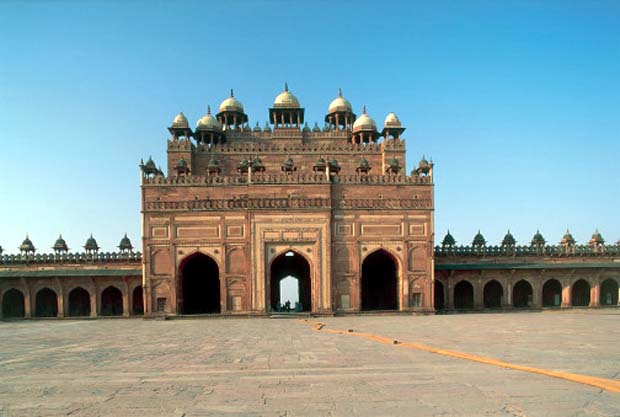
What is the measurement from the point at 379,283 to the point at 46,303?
985 inches

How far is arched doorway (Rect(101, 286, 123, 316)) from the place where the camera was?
34250 mm

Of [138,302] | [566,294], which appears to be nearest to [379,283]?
[566,294]

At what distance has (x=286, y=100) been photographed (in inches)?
1480

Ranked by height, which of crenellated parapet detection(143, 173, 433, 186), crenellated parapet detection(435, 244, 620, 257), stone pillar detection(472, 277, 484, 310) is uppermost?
crenellated parapet detection(143, 173, 433, 186)

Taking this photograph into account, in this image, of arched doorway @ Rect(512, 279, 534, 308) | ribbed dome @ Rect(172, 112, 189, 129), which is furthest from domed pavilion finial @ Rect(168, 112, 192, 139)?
arched doorway @ Rect(512, 279, 534, 308)

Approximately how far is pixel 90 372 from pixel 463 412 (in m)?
7.24

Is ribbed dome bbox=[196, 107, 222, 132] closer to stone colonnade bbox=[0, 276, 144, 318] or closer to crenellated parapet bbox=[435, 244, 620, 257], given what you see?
stone colonnade bbox=[0, 276, 144, 318]

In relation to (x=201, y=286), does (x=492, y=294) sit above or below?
below

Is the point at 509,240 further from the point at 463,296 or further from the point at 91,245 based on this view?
the point at 91,245

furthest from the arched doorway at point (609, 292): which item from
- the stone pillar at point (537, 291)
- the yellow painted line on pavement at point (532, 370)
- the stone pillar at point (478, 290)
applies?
the yellow painted line on pavement at point (532, 370)

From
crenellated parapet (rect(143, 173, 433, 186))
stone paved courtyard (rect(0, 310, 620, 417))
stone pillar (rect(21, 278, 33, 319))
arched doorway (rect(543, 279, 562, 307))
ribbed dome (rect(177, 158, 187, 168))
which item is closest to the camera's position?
stone paved courtyard (rect(0, 310, 620, 417))

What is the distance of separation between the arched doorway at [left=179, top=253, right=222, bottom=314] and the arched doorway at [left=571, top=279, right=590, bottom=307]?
28676mm

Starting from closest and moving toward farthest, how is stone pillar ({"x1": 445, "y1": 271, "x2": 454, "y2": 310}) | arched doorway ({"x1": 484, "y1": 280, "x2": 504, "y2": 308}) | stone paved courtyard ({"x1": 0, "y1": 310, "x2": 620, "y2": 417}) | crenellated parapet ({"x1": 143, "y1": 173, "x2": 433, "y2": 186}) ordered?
stone paved courtyard ({"x1": 0, "y1": 310, "x2": 620, "y2": 417}) < crenellated parapet ({"x1": 143, "y1": 173, "x2": 433, "y2": 186}) < stone pillar ({"x1": 445, "y1": 271, "x2": 454, "y2": 310}) < arched doorway ({"x1": 484, "y1": 280, "x2": 504, "y2": 308})

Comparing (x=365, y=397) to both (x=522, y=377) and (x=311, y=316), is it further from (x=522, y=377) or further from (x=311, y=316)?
(x=311, y=316)
